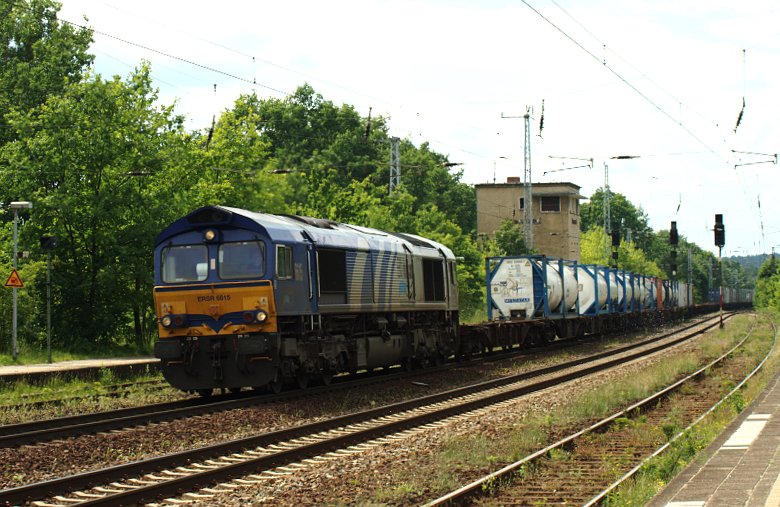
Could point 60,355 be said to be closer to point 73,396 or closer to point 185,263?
point 73,396

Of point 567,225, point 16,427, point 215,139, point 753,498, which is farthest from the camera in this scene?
point 567,225

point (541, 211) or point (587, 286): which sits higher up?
point (541, 211)

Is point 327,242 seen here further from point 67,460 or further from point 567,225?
point 567,225

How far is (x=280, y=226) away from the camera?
60.0 feet

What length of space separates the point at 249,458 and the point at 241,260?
6447 millimetres

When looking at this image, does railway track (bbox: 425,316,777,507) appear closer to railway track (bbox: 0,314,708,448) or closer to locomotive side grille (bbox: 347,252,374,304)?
railway track (bbox: 0,314,708,448)

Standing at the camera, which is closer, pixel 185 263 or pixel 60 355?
pixel 185 263

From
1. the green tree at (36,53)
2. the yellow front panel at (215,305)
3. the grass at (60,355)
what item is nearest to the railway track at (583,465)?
the yellow front panel at (215,305)

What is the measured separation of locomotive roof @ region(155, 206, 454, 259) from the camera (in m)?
17.9

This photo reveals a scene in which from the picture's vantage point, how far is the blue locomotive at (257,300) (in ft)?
57.0

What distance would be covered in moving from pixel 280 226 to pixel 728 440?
9660 millimetres

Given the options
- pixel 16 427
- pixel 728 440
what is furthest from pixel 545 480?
pixel 16 427

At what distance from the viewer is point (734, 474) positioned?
9.27 metres

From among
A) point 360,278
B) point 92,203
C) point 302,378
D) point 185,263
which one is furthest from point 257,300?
point 92,203
